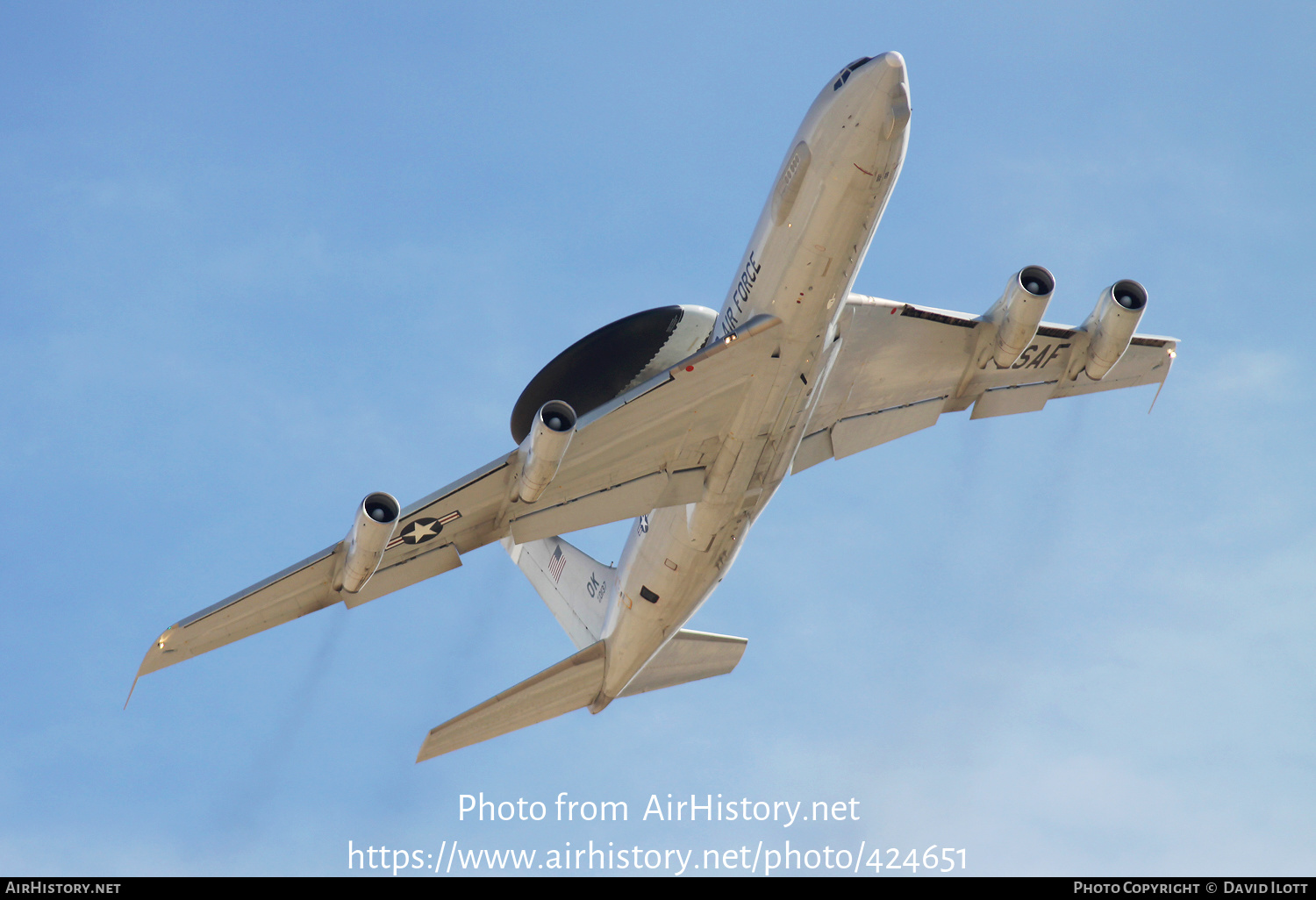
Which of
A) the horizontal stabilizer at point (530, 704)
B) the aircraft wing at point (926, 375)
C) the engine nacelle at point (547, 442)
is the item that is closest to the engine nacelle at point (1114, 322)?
the aircraft wing at point (926, 375)

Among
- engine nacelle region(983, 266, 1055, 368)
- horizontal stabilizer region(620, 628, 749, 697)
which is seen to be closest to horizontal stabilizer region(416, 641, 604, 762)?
horizontal stabilizer region(620, 628, 749, 697)

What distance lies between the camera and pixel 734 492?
27297 millimetres

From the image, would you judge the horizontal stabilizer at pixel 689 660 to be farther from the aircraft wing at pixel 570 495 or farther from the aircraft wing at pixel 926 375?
the aircraft wing at pixel 570 495

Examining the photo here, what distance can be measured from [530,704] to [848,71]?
16191 millimetres

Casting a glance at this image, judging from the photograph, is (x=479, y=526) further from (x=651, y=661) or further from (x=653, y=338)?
(x=651, y=661)

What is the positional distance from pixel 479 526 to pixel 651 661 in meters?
8.51

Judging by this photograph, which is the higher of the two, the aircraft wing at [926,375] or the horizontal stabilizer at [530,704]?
the aircraft wing at [926,375]

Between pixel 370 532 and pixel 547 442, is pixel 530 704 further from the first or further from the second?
pixel 547 442

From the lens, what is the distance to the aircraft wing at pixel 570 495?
81.3 feet

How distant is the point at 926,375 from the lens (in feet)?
97.6

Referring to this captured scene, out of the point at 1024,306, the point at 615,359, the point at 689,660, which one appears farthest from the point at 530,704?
the point at 1024,306

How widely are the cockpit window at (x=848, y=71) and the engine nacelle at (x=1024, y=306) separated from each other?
6.20 metres

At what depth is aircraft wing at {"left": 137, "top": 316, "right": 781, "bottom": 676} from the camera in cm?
2478

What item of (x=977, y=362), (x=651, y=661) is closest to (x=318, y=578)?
(x=651, y=661)
